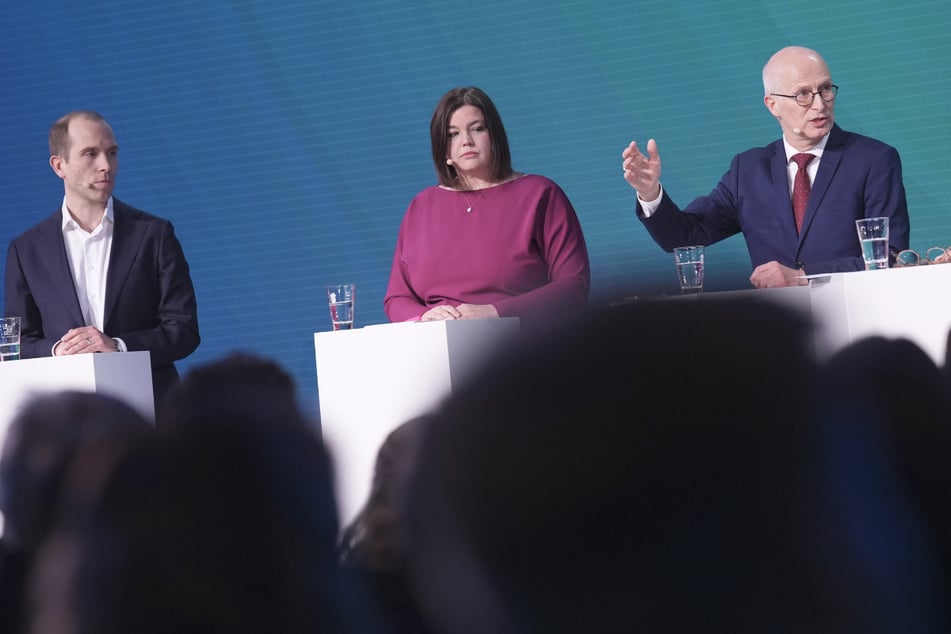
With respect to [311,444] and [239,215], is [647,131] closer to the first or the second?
[239,215]

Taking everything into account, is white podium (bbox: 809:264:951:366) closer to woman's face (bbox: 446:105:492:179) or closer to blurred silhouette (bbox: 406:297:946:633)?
woman's face (bbox: 446:105:492:179)

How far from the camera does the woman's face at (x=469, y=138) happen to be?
339 centimetres

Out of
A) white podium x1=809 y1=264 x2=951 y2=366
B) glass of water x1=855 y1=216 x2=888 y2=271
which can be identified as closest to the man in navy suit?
glass of water x1=855 y1=216 x2=888 y2=271

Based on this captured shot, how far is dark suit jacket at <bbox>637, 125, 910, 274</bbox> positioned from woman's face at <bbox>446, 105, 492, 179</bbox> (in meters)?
0.53

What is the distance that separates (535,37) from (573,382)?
18.2 ft

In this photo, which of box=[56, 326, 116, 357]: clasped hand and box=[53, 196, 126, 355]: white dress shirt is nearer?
box=[56, 326, 116, 357]: clasped hand

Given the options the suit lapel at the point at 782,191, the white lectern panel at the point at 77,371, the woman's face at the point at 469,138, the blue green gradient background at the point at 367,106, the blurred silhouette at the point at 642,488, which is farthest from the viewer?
the blue green gradient background at the point at 367,106

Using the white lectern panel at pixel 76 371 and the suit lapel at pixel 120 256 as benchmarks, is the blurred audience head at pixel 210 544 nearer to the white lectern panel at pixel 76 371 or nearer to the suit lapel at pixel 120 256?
the white lectern panel at pixel 76 371

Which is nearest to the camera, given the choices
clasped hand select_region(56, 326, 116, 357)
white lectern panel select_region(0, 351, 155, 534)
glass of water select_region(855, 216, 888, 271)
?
glass of water select_region(855, 216, 888, 271)

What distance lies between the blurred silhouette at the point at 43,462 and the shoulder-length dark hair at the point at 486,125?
297cm

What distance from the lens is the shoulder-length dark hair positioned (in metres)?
3.41

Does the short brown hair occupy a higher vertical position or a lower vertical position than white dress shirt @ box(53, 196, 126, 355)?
higher

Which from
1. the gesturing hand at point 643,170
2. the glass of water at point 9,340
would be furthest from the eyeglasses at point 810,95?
the glass of water at point 9,340

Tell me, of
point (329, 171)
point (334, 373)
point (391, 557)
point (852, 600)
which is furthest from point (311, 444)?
point (329, 171)
